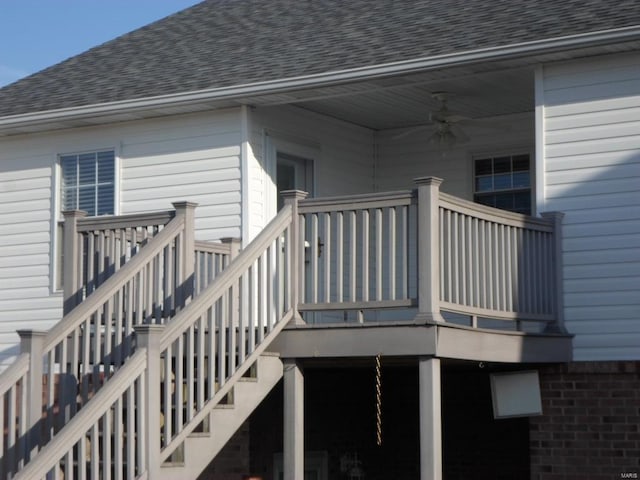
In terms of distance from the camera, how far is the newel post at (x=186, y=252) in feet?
37.9

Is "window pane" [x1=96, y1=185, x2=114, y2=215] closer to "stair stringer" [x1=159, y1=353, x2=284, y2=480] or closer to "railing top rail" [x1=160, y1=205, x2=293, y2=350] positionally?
"railing top rail" [x1=160, y1=205, x2=293, y2=350]

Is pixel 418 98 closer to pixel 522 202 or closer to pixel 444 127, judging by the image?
pixel 444 127

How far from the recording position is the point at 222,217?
13961mm

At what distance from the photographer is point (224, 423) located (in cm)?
1037

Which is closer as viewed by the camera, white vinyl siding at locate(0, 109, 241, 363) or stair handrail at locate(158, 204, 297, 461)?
stair handrail at locate(158, 204, 297, 461)

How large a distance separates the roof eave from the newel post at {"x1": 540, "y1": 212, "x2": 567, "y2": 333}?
1608 millimetres

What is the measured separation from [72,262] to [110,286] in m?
1.40

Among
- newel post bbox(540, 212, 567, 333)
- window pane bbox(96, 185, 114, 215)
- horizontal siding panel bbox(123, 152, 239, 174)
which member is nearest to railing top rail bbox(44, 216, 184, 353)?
horizontal siding panel bbox(123, 152, 239, 174)

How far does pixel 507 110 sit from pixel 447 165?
101cm

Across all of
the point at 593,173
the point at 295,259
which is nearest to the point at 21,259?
the point at 295,259

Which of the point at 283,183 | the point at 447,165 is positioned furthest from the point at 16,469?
the point at 447,165

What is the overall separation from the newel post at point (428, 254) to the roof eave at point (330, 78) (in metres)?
2.16

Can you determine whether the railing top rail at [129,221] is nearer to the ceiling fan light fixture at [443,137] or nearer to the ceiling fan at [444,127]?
the ceiling fan at [444,127]

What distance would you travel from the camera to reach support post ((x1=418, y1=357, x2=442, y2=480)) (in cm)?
1045
